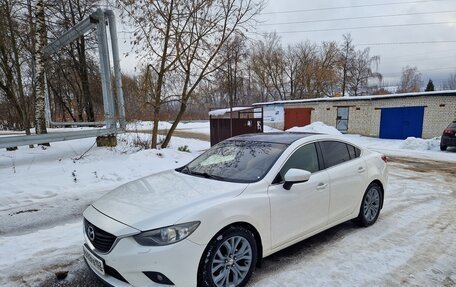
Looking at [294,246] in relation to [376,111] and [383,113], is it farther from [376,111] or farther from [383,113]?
[376,111]

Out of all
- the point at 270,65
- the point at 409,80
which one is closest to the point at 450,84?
the point at 409,80

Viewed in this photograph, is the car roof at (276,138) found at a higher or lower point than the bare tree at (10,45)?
lower

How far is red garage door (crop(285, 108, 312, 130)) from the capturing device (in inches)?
1019

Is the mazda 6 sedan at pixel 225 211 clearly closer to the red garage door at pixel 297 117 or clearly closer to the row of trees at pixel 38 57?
the row of trees at pixel 38 57

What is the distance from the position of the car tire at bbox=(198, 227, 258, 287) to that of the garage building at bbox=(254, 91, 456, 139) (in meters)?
20.5

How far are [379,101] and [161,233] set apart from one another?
22.6 m

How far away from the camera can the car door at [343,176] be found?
3846 mm

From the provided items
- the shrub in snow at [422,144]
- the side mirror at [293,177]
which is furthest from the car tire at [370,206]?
the shrub in snow at [422,144]

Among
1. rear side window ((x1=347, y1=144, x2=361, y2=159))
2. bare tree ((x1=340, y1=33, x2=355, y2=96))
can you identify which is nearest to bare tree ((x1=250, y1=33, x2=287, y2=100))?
bare tree ((x1=340, y1=33, x2=355, y2=96))

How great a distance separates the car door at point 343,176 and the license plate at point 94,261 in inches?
107

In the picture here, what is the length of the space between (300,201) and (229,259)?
1.09 m

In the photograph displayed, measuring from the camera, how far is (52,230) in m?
4.46

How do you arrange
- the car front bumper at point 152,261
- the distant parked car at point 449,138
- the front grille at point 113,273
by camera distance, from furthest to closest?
the distant parked car at point 449,138
the front grille at point 113,273
the car front bumper at point 152,261

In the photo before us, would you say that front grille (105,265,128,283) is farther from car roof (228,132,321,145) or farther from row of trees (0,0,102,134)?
row of trees (0,0,102,134)
